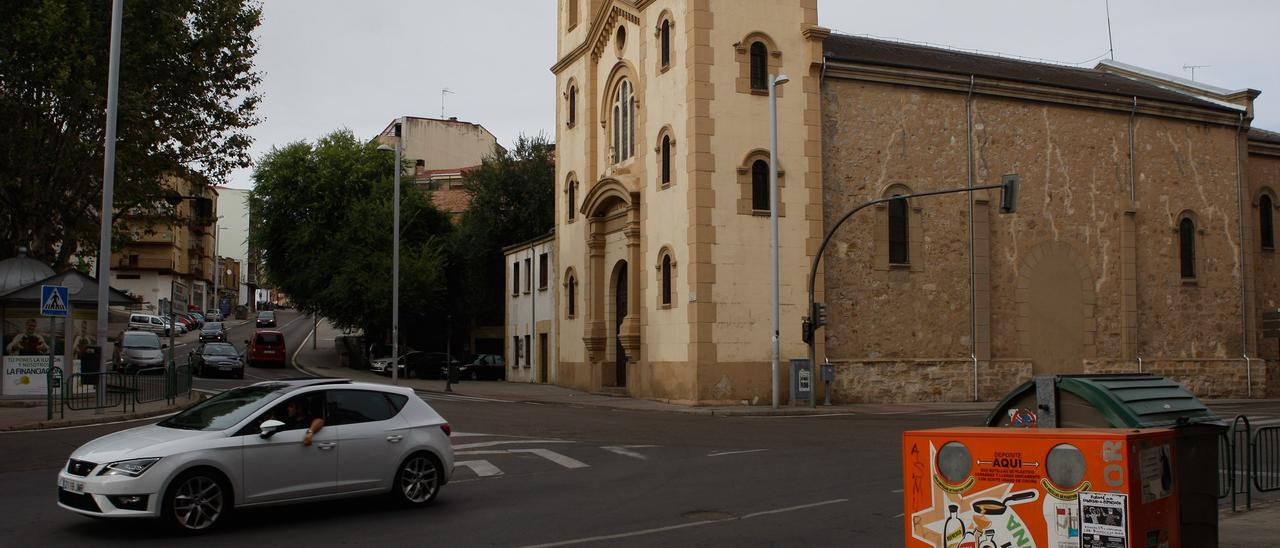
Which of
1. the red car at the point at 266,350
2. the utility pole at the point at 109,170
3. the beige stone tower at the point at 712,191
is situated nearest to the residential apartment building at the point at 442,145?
the red car at the point at 266,350

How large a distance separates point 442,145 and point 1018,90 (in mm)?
59027

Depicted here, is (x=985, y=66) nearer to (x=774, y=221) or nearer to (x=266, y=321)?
(x=774, y=221)

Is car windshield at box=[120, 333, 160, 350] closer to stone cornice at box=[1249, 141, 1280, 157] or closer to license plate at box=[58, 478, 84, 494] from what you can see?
license plate at box=[58, 478, 84, 494]

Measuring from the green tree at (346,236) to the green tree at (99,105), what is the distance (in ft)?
61.2

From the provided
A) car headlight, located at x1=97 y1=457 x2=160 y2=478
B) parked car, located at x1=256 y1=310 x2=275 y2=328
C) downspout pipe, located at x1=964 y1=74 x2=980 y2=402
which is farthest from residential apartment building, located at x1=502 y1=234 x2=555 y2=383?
parked car, located at x1=256 y1=310 x2=275 y2=328

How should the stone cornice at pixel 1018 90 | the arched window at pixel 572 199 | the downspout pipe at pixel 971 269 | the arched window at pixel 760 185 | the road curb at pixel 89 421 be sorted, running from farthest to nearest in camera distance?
1. the arched window at pixel 572 199
2. the downspout pipe at pixel 971 269
3. the stone cornice at pixel 1018 90
4. the arched window at pixel 760 185
5. the road curb at pixel 89 421

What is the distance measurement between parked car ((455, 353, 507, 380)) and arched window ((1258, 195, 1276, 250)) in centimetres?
3270

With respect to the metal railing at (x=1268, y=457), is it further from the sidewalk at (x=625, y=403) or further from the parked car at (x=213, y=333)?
the parked car at (x=213, y=333)

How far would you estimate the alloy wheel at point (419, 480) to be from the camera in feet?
38.2

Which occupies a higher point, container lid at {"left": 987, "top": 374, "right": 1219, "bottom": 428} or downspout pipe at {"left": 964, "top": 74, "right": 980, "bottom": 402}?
downspout pipe at {"left": 964, "top": 74, "right": 980, "bottom": 402}

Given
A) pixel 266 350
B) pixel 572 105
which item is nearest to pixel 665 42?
pixel 572 105

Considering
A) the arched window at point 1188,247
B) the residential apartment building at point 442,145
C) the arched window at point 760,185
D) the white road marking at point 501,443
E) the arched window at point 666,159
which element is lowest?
the white road marking at point 501,443

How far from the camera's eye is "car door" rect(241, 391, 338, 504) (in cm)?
1041

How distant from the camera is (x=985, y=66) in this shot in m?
39.2
